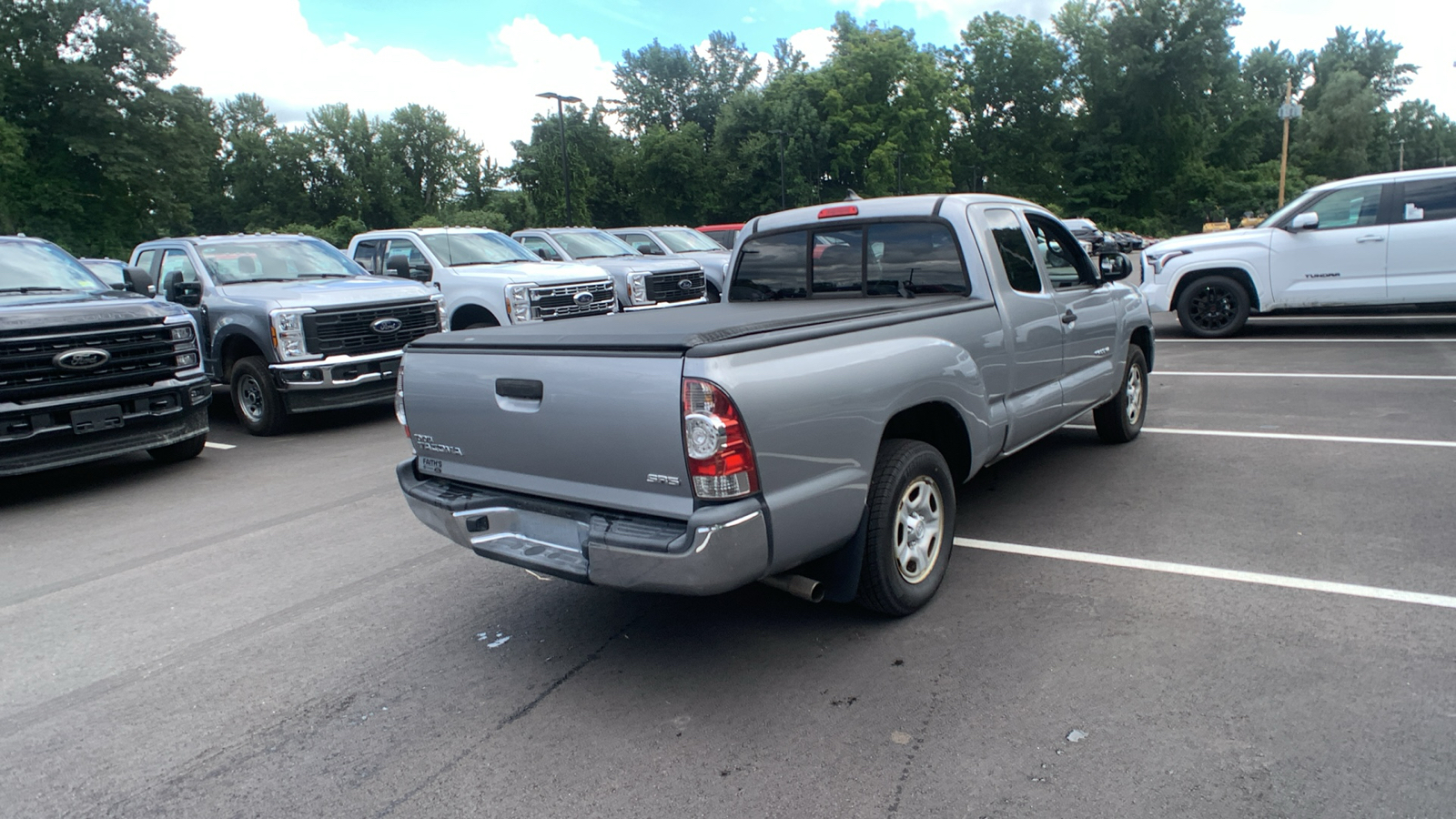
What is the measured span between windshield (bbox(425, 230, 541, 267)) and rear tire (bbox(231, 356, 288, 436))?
11.3 ft

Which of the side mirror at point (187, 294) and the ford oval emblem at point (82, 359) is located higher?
the side mirror at point (187, 294)

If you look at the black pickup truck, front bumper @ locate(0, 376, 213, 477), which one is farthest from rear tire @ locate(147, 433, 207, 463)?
front bumper @ locate(0, 376, 213, 477)

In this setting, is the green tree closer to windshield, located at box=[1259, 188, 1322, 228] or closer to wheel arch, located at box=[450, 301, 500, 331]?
windshield, located at box=[1259, 188, 1322, 228]

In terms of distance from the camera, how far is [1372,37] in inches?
4289

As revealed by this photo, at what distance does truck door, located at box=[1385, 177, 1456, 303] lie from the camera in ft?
35.9

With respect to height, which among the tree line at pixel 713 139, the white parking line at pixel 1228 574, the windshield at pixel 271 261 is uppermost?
the tree line at pixel 713 139

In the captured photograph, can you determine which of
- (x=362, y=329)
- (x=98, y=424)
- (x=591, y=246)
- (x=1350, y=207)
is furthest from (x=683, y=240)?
(x=98, y=424)

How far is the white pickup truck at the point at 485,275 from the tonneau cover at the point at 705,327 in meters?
6.63

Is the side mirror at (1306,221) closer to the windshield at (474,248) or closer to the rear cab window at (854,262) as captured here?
the rear cab window at (854,262)

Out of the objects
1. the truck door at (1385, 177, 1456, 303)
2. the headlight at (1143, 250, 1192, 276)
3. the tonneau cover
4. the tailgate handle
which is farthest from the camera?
the headlight at (1143, 250, 1192, 276)

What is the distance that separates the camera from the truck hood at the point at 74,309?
22.2 ft

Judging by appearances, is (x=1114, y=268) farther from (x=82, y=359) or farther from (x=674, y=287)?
(x=674, y=287)

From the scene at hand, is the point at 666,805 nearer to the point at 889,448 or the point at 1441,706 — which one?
the point at 889,448

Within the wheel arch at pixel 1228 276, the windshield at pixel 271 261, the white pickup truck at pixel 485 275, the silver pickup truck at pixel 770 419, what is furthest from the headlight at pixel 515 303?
the wheel arch at pixel 1228 276
